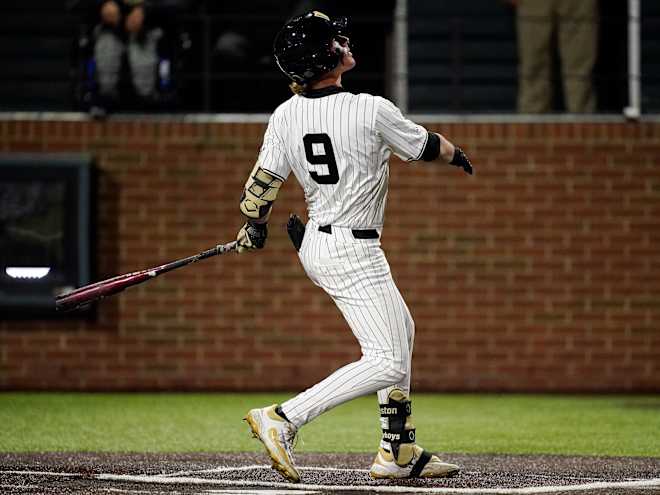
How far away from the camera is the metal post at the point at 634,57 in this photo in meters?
12.8

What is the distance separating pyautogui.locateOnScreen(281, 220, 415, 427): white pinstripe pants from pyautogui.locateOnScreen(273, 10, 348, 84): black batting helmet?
0.77m

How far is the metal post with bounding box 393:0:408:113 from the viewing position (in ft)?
42.2

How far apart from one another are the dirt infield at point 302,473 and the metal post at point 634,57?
18.9 feet

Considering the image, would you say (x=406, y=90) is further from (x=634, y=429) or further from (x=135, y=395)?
(x=634, y=429)

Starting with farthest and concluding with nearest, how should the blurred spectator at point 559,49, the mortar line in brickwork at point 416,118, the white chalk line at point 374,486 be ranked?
the blurred spectator at point 559,49 → the mortar line in brickwork at point 416,118 → the white chalk line at point 374,486

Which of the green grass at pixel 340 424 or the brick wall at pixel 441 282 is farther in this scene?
the brick wall at pixel 441 282

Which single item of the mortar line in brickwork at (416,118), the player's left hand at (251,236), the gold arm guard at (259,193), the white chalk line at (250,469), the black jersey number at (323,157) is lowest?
the white chalk line at (250,469)

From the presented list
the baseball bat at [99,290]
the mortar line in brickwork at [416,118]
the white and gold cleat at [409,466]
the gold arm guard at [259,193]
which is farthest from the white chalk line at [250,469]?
the mortar line in brickwork at [416,118]

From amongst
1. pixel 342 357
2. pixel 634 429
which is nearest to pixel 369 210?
pixel 634 429

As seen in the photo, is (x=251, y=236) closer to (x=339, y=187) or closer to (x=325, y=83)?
(x=339, y=187)

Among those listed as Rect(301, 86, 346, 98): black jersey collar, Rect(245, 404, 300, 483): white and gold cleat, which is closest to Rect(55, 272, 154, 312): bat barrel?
Rect(245, 404, 300, 483): white and gold cleat

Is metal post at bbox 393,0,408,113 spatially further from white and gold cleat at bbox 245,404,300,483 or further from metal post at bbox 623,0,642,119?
white and gold cleat at bbox 245,404,300,483

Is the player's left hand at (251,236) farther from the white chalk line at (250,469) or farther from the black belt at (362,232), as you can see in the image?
the white chalk line at (250,469)

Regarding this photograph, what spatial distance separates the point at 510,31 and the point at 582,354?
317cm
